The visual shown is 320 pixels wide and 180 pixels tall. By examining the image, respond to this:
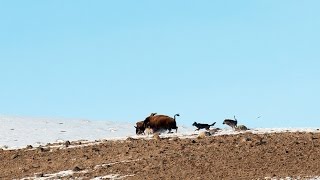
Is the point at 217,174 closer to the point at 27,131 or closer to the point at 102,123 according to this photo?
the point at 27,131

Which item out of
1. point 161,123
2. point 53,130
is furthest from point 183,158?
point 53,130

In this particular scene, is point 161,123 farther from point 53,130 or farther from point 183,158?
point 53,130

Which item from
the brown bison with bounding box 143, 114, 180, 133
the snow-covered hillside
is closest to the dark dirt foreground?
the brown bison with bounding box 143, 114, 180, 133

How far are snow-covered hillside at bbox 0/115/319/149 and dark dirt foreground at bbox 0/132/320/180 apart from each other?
4707 millimetres

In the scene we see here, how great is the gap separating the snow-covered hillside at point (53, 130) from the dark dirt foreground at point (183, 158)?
15.4 feet

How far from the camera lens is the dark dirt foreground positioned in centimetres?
1677

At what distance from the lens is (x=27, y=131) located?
30641mm

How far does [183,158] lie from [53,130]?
45.7ft

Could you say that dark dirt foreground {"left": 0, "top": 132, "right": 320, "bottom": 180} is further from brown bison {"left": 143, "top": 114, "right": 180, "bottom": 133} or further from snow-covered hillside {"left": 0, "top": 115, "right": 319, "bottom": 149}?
snow-covered hillside {"left": 0, "top": 115, "right": 319, "bottom": 149}

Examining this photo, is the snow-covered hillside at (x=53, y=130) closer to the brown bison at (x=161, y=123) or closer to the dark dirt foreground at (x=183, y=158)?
the brown bison at (x=161, y=123)

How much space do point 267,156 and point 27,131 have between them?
50.0 ft

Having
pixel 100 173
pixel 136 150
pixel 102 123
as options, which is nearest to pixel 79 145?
pixel 136 150

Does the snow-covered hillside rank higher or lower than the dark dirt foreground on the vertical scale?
higher

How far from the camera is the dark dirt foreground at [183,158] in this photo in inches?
660
